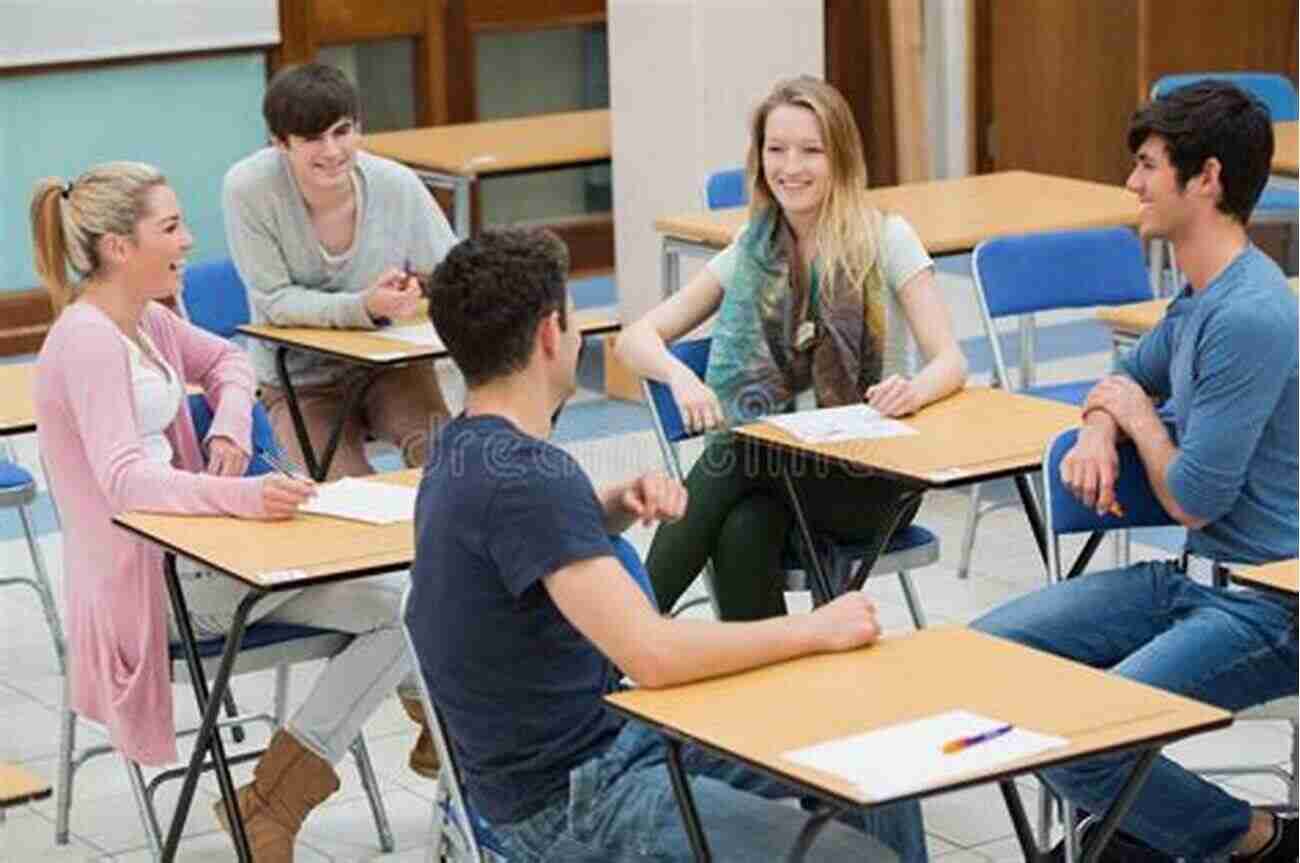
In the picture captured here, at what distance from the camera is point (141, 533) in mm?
4410

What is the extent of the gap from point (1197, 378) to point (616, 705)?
4.37ft

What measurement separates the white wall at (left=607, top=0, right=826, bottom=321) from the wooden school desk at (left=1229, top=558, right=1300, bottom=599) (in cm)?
446

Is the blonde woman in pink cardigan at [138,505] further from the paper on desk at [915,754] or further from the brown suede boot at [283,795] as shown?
the paper on desk at [915,754]

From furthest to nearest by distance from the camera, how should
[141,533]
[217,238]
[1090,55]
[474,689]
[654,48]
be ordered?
[1090,55] < [217,238] < [654,48] < [141,533] < [474,689]

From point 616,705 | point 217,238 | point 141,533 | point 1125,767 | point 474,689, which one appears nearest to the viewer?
point 616,705

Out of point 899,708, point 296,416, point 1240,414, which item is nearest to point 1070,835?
point 1240,414

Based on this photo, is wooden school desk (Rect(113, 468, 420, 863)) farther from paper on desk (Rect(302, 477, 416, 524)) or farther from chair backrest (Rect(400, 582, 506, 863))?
chair backrest (Rect(400, 582, 506, 863))

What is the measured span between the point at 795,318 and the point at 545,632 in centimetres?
189

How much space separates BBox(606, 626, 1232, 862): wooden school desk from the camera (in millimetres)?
3211

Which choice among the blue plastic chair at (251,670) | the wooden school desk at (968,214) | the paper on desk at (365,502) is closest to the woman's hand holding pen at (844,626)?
the paper on desk at (365,502)

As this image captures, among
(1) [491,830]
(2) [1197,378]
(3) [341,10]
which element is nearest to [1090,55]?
(3) [341,10]

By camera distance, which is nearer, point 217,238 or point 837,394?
point 837,394

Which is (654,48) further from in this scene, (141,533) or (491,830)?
(491,830)

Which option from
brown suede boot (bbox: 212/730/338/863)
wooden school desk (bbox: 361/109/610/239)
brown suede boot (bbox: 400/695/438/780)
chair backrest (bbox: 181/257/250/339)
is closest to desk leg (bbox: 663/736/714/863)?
brown suede boot (bbox: 212/730/338/863)
